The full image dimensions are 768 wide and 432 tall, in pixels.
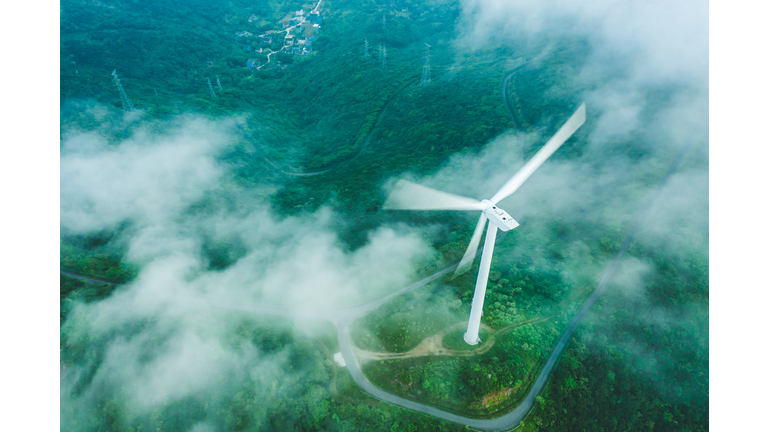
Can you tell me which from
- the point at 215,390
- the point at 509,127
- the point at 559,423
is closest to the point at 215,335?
the point at 215,390

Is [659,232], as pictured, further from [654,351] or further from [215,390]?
[215,390]

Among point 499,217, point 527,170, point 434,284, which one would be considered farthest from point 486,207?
point 434,284

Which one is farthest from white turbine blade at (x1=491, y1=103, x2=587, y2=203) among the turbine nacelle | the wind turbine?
the turbine nacelle

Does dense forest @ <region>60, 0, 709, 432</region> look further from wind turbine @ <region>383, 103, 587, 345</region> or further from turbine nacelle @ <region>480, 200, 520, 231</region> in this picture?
turbine nacelle @ <region>480, 200, 520, 231</region>

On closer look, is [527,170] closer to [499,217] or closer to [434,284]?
[499,217]

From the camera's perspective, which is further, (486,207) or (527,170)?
(527,170)
